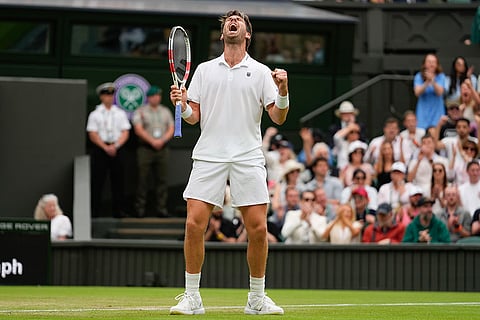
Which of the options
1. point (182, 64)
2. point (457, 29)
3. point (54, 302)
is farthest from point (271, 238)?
point (457, 29)

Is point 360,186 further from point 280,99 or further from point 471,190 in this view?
point 280,99

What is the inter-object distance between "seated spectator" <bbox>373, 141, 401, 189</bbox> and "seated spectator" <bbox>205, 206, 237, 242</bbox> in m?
2.50

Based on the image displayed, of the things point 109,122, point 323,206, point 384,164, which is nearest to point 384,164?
point 384,164

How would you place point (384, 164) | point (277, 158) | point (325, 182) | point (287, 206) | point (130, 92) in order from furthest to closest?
1. point (130, 92)
2. point (277, 158)
3. point (384, 164)
4. point (325, 182)
5. point (287, 206)

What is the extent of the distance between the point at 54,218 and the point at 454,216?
5485 millimetres

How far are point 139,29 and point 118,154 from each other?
370 centimetres

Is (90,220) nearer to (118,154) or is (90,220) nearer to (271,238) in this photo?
(118,154)

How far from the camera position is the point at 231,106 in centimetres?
985

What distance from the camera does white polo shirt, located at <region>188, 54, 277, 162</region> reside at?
32.3ft

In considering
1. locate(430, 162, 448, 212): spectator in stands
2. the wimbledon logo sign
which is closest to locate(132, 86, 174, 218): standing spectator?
the wimbledon logo sign

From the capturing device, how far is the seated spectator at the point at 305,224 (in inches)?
696

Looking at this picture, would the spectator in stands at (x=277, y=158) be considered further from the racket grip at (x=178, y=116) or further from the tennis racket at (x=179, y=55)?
the racket grip at (x=178, y=116)

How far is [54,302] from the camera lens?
11.7 meters

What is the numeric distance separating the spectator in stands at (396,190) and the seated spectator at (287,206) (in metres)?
A: 1.15
